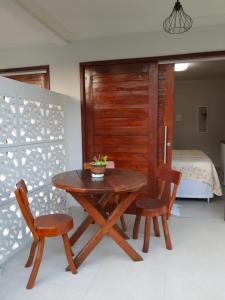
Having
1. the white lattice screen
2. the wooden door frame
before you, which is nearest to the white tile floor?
the white lattice screen

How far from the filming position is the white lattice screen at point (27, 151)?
232cm

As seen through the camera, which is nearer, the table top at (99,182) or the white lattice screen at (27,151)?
the table top at (99,182)

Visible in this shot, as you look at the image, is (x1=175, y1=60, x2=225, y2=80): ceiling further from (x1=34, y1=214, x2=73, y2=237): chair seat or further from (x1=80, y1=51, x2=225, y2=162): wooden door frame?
(x1=34, y1=214, x2=73, y2=237): chair seat

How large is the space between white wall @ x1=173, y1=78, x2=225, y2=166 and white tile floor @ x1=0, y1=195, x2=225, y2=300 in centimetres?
477

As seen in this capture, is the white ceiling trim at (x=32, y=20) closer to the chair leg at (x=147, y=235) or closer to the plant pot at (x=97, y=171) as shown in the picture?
the plant pot at (x=97, y=171)

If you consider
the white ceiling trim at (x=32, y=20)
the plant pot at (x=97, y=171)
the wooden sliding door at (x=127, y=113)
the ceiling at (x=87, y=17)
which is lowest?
the plant pot at (x=97, y=171)

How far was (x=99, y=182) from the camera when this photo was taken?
2209mm

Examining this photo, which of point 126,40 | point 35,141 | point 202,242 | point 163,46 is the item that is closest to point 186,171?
point 202,242

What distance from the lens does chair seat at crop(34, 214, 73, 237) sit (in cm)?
198

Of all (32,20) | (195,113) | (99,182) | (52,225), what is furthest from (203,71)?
(52,225)

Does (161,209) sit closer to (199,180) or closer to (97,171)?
(97,171)

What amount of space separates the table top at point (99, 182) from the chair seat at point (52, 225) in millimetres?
301

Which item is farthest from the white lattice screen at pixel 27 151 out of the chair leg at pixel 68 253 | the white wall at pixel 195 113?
the white wall at pixel 195 113

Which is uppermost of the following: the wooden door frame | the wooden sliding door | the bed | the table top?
the wooden door frame
